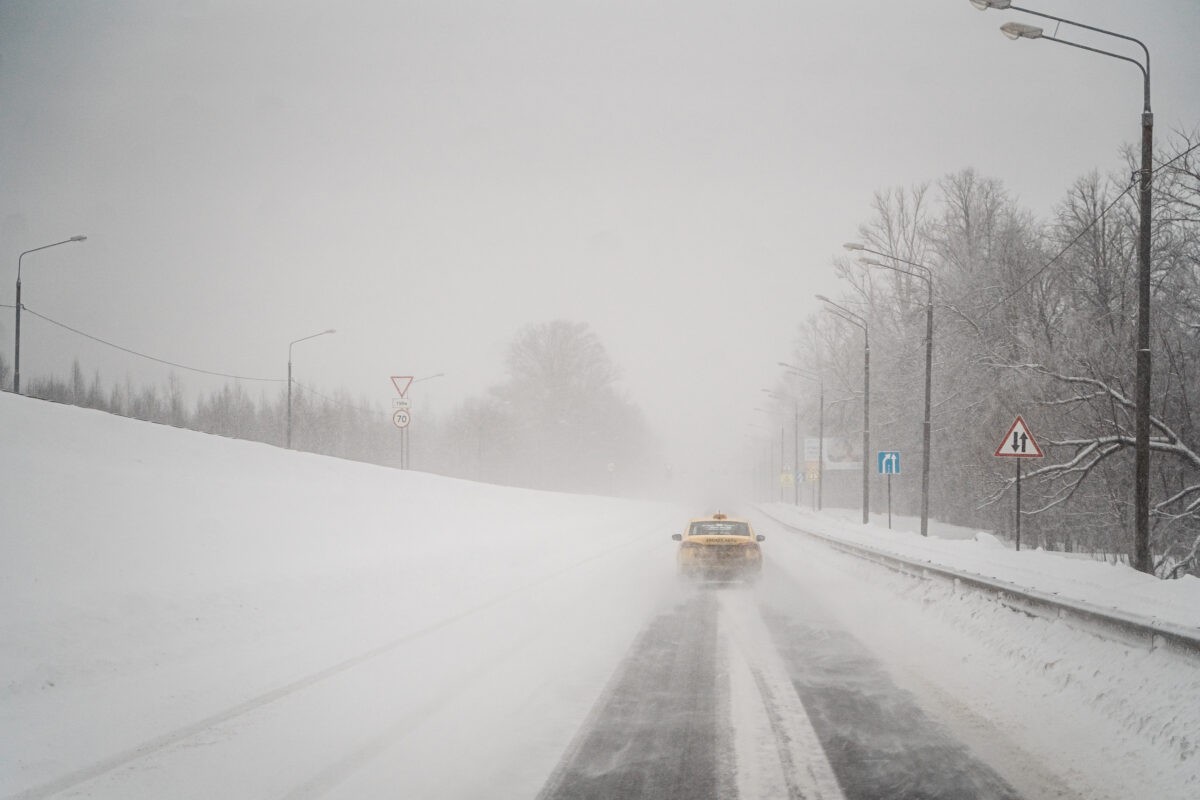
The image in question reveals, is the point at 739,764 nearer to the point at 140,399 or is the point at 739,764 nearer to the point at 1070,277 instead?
the point at 1070,277

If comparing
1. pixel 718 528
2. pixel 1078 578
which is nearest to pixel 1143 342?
pixel 1078 578

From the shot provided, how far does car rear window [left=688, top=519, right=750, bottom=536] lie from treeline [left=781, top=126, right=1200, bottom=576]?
10020 mm

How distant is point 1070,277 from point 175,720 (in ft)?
124

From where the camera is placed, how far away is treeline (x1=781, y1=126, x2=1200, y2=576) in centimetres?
2728

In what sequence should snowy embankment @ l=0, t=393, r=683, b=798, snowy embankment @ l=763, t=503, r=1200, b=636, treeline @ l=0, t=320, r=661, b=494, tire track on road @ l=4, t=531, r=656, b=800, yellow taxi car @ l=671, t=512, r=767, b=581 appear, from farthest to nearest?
treeline @ l=0, t=320, r=661, b=494 < yellow taxi car @ l=671, t=512, r=767, b=581 < snowy embankment @ l=763, t=503, r=1200, b=636 < snowy embankment @ l=0, t=393, r=683, b=798 < tire track on road @ l=4, t=531, r=656, b=800

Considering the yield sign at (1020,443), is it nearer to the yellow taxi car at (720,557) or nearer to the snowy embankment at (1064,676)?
the snowy embankment at (1064,676)

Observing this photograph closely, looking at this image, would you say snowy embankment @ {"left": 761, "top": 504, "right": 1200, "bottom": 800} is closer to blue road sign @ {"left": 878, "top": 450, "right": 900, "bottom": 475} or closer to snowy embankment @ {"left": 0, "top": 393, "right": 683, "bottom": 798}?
snowy embankment @ {"left": 0, "top": 393, "right": 683, "bottom": 798}

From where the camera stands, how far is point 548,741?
237 inches

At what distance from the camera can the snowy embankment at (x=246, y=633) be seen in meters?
5.53

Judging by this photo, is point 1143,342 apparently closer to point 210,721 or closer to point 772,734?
point 772,734

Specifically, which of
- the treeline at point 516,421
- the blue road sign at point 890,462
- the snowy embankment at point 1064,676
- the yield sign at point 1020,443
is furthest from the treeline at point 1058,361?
the treeline at point 516,421

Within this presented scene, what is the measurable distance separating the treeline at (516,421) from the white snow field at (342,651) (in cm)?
6269

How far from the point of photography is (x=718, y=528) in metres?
18.8

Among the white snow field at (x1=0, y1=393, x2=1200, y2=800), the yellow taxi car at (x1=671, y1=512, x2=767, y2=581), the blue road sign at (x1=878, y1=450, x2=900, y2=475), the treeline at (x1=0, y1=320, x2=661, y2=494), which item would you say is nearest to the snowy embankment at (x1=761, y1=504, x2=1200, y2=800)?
the white snow field at (x1=0, y1=393, x2=1200, y2=800)
